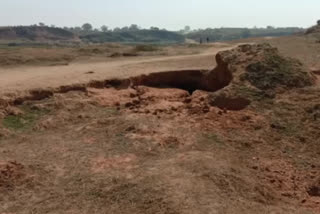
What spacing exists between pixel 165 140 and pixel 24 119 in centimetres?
323

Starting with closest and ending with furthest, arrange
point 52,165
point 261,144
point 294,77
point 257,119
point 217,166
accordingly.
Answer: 1. point 217,166
2. point 52,165
3. point 261,144
4. point 257,119
5. point 294,77

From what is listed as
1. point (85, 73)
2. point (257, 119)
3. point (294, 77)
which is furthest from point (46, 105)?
point (294, 77)

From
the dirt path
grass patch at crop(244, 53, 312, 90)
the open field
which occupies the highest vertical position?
grass patch at crop(244, 53, 312, 90)

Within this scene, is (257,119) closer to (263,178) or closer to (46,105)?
(263,178)

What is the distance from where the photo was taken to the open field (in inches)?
243

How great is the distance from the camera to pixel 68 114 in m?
10.1

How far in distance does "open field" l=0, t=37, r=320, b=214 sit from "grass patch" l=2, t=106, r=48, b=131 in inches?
0.8

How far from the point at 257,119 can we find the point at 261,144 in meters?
0.94

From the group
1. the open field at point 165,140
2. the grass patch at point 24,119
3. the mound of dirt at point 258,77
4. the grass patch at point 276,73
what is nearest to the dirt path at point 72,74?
the open field at point 165,140

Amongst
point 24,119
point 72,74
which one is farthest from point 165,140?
point 72,74

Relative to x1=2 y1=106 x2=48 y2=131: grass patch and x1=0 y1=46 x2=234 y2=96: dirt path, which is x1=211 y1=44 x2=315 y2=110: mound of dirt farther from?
x1=2 y1=106 x2=48 y2=131: grass patch

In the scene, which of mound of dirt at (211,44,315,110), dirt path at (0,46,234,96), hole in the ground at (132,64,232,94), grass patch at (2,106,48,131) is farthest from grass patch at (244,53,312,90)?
grass patch at (2,106,48,131)

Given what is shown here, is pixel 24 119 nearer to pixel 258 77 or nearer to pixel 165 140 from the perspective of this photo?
pixel 165 140

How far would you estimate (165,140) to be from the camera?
817 centimetres
